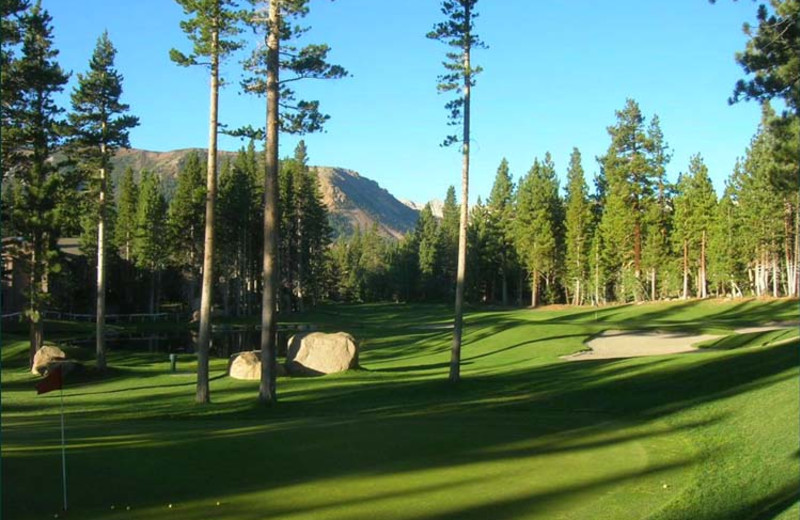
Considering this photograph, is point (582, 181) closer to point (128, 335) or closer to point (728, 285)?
point (728, 285)

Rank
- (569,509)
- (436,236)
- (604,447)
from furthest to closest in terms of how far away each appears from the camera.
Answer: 1. (436,236)
2. (604,447)
3. (569,509)

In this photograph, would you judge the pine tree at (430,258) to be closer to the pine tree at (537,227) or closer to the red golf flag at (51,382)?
the pine tree at (537,227)

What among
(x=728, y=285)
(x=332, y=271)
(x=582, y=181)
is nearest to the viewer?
(x=728, y=285)

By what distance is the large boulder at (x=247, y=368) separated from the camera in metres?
27.3

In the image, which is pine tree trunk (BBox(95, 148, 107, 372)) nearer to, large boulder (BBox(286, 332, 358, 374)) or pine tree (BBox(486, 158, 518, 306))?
large boulder (BBox(286, 332, 358, 374))

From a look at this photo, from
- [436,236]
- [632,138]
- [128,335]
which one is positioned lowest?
[128,335]

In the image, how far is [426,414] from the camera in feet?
49.6

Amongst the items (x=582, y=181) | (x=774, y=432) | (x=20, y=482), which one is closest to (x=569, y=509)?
(x=774, y=432)

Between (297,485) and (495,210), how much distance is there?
284 ft

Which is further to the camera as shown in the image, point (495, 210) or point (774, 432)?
point (495, 210)

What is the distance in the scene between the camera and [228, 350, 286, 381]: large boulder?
27341mm

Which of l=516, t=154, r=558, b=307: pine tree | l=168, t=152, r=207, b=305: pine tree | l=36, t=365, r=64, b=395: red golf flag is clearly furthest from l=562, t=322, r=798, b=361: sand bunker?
l=168, t=152, r=207, b=305: pine tree

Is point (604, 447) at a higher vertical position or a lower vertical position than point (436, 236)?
lower

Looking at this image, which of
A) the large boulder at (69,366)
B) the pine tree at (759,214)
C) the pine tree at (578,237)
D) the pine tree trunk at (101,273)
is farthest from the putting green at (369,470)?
Result: the pine tree at (578,237)
